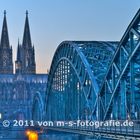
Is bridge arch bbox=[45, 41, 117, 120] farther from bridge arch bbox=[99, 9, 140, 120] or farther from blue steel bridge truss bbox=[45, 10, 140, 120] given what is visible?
bridge arch bbox=[99, 9, 140, 120]

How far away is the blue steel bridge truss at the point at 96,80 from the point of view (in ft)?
167

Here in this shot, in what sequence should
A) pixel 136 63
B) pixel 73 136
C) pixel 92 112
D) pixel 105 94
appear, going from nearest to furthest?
pixel 136 63, pixel 105 94, pixel 92 112, pixel 73 136

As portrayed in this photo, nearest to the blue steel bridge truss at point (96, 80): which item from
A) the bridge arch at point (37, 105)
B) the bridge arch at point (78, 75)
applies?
the bridge arch at point (78, 75)

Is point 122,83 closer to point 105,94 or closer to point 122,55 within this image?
point 122,55

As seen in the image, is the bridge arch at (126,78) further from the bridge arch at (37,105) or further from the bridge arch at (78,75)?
the bridge arch at (37,105)

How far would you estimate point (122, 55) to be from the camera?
179 ft

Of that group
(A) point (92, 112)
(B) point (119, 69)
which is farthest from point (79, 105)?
(B) point (119, 69)

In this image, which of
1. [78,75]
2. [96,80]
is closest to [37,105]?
[78,75]

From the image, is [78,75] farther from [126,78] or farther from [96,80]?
[126,78]

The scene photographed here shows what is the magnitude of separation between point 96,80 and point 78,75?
9.70 m

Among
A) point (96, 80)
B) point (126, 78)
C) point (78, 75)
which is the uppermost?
point (78, 75)

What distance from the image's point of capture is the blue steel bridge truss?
50.9 m

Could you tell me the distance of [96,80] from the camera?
7031 centimetres

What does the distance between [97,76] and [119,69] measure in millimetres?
15758
